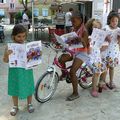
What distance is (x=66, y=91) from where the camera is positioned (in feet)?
18.8

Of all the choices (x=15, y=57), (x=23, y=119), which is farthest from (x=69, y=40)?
(x=23, y=119)

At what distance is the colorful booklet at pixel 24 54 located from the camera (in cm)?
430

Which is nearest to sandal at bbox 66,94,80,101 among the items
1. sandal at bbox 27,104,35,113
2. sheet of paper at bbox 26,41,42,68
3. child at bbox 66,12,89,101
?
child at bbox 66,12,89,101

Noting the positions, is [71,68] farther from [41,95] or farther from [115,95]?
[115,95]

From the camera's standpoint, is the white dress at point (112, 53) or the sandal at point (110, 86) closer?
the white dress at point (112, 53)

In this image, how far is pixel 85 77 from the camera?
225 inches

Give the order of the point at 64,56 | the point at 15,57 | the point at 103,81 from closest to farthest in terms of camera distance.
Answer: the point at 15,57
the point at 64,56
the point at 103,81

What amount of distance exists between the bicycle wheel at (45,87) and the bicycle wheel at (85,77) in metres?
0.63

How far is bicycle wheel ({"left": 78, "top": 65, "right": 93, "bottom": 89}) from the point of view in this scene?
18.5ft

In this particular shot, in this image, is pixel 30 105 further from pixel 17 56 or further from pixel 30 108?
pixel 17 56

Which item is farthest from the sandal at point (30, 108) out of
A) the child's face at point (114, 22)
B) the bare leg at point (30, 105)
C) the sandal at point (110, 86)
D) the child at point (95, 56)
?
the child's face at point (114, 22)

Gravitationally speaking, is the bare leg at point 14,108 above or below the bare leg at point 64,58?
below

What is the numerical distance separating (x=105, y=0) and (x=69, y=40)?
7315 millimetres

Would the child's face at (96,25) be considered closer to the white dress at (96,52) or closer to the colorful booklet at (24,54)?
the white dress at (96,52)
